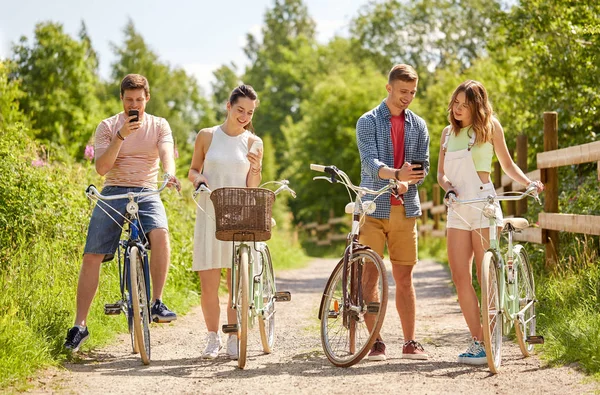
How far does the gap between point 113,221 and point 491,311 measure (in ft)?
8.91

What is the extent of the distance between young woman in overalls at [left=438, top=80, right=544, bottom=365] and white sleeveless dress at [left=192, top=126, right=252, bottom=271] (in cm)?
150

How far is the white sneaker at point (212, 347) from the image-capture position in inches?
254

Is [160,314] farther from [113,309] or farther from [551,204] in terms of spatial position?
[551,204]

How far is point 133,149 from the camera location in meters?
6.49

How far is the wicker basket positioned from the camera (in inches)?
234

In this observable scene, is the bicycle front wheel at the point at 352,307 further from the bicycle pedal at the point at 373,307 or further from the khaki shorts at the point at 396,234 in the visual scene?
the khaki shorts at the point at 396,234

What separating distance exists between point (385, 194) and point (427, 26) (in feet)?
154

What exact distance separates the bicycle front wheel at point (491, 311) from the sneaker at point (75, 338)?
2756 millimetres

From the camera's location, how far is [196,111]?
61.7 meters

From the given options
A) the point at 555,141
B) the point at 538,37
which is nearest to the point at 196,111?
the point at 538,37

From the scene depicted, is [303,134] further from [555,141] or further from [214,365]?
[214,365]

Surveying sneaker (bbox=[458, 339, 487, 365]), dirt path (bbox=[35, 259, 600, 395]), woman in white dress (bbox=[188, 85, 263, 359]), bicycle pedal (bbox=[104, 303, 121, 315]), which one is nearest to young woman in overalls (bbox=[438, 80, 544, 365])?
sneaker (bbox=[458, 339, 487, 365])

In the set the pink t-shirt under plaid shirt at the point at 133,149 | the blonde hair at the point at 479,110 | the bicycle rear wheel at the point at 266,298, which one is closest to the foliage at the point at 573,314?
the blonde hair at the point at 479,110

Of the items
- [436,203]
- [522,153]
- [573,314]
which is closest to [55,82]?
[436,203]
